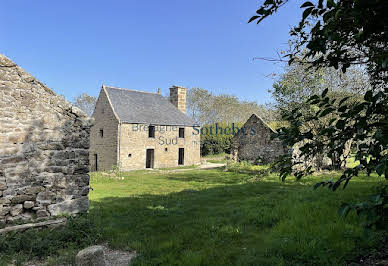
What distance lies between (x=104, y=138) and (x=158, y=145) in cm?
527

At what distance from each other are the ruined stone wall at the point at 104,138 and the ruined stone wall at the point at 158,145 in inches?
39.2

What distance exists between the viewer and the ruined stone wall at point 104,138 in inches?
965

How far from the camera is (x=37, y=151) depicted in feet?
23.7

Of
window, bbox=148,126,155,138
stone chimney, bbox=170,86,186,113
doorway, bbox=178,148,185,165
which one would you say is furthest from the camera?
stone chimney, bbox=170,86,186,113

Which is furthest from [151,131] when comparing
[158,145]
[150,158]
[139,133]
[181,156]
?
[181,156]

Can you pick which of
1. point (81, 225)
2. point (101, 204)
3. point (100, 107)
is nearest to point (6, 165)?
point (81, 225)

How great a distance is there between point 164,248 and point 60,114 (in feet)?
15.8

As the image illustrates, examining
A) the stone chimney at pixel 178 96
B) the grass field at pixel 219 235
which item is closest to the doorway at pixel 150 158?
the stone chimney at pixel 178 96

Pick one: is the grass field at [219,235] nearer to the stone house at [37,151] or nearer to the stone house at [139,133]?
the stone house at [37,151]

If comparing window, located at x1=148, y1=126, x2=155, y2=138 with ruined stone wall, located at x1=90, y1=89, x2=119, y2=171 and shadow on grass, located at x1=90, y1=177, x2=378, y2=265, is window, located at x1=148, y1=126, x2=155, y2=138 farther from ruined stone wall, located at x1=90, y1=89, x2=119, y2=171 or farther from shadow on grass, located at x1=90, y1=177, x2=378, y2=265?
shadow on grass, located at x1=90, y1=177, x2=378, y2=265

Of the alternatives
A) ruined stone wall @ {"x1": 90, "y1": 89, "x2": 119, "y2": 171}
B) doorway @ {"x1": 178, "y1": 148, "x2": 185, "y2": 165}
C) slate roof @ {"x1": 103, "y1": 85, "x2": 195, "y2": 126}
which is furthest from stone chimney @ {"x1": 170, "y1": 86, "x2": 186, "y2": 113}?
ruined stone wall @ {"x1": 90, "y1": 89, "x2": 119, "y2": 171}

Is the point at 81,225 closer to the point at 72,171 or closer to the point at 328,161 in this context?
the point at 72,171

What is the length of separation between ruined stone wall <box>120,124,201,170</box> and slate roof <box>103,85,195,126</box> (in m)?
0.65

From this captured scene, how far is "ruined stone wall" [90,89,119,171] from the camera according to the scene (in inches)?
965
